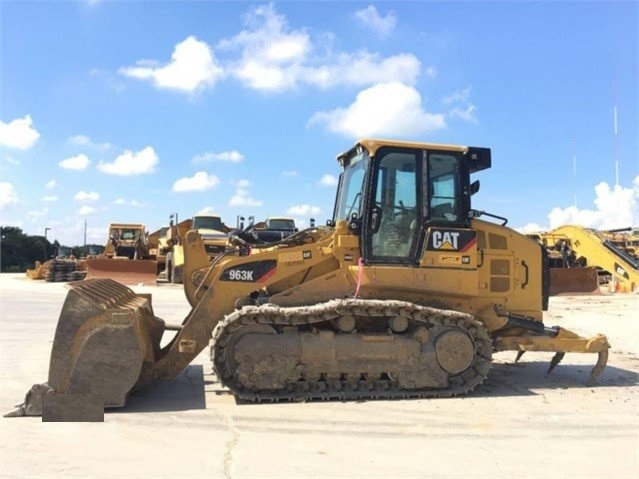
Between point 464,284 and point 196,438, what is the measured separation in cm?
391

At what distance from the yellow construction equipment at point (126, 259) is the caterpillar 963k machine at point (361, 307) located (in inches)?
737

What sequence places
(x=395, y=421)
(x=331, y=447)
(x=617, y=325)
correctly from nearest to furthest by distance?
(x=331, y=447), (x=395, y=421), (x=617, y=325)

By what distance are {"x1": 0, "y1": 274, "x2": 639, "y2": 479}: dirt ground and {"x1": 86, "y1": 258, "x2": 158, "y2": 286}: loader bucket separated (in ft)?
59.5

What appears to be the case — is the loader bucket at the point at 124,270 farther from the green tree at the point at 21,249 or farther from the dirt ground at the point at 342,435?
the green tree at the point at 21,249

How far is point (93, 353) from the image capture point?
6207 mm

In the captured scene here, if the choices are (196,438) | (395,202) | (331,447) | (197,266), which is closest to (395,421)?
(331,447)

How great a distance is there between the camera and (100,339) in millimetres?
6234

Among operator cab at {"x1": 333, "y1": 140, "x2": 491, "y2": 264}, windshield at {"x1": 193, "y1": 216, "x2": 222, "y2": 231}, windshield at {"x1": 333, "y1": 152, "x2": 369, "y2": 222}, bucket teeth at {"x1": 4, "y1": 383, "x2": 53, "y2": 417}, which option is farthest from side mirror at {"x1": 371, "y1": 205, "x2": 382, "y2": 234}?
windshield at {"x1": 193, "y1": 216, "x2": 222, "y2": 231}

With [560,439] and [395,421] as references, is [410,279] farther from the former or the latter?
[560,439]

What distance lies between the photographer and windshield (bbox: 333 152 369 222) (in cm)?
780

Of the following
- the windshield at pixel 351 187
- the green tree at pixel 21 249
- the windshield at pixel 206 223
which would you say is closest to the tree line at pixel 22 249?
the green tree at pixel 21 249

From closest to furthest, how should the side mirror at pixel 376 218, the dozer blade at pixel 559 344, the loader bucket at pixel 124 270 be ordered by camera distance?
the side mirror at pixel 376 218 < the dozer blade at pixel 559 344 < the loader bucket at pixel 124 270

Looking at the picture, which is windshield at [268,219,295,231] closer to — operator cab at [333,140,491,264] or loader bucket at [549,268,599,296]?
loader bucket at [549,268,599,296]

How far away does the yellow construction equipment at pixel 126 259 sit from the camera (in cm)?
2598
